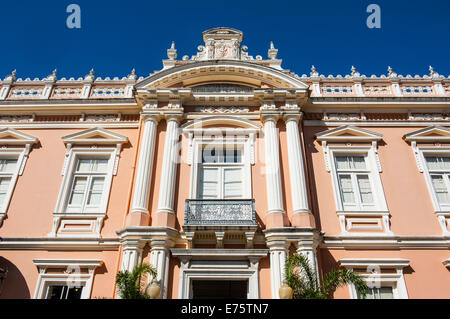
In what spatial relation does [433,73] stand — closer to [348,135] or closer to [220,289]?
[348,135]

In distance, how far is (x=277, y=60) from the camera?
12797mm

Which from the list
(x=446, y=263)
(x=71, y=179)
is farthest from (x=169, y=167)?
(x=446, y=263)

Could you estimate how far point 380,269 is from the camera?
9047mm

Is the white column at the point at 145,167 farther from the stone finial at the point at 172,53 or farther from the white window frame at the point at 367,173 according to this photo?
the white window frame at the point at 367,173

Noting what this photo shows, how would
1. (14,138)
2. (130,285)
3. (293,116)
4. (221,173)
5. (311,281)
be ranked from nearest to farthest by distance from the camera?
1. (130,285)
2. (311,281)
3. (221,173)
4. (293,116)
5. (14,138)

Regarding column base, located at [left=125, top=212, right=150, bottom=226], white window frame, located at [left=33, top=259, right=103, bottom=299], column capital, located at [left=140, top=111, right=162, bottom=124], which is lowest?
white window frame, located at [left=33, top=259, right=103, bottom=299]

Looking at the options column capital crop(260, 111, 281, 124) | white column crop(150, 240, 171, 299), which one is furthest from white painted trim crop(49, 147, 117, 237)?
column capital crop(260, 111, 281, 124)

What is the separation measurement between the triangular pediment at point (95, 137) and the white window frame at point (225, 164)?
7.92 feet

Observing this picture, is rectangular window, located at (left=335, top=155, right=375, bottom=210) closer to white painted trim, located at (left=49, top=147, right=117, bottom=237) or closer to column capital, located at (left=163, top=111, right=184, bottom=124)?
column capital, located at (left=163, top=111, right=184, bottom=124)

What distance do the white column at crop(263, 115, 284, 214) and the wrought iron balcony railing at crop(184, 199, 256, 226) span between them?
28.6 inches

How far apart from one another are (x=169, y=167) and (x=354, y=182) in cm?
557

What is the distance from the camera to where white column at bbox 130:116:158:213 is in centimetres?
966

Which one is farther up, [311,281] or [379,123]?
[379,123]
